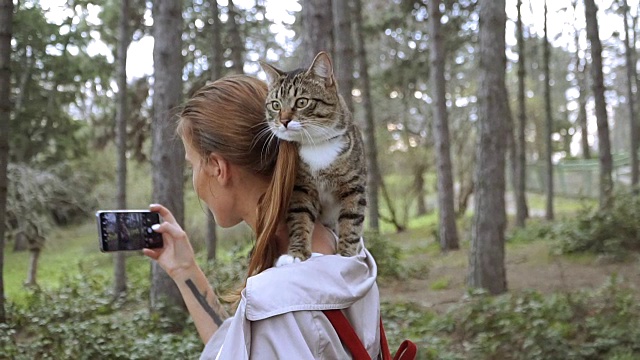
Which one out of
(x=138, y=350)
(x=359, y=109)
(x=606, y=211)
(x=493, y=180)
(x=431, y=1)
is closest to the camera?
(x=138, y=350)

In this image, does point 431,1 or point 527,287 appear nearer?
point 527,287

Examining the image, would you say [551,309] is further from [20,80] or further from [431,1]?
[20,80]

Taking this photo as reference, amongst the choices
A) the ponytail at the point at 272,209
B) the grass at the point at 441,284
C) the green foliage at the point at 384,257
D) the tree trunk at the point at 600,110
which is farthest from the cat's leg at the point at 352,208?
the tree trunk at the point at 600,110

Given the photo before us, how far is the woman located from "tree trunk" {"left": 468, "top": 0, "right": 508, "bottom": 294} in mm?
6539

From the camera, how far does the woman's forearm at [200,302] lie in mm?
2465

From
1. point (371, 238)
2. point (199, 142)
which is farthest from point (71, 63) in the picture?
point (199, 142)

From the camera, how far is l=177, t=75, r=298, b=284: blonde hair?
196 centimetres

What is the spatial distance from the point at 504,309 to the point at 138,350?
3948 mm

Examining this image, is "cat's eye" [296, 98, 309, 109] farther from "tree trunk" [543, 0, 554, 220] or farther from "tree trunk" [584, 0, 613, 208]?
"tree trunk" [543, 0, 554, 220]

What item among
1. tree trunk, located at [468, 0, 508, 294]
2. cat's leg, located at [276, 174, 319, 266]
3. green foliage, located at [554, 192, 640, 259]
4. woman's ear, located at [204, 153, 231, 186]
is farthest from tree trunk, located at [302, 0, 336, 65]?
green foliage, located at [554, 192, 640, 259]

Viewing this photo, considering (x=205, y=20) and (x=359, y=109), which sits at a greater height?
(x=205, y=20)

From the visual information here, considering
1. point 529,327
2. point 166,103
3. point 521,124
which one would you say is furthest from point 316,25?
point 521,124

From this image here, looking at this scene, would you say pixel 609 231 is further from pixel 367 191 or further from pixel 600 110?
pixel 367 191

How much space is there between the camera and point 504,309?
7.17 meters
